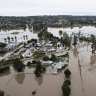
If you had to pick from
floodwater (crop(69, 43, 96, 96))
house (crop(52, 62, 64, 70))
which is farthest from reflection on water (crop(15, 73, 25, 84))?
floodwater (crop(69, 43, 96, 96))

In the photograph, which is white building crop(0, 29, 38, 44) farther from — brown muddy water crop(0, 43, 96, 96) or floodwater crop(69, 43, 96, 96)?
brown muddy water crop(0, 43, 96, 96)

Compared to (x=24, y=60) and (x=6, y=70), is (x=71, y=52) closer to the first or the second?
(x=24, y=60)

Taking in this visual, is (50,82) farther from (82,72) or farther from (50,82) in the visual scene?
(82,72)

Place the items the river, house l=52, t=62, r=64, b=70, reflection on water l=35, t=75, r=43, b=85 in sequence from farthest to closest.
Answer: house l=52, t=62, r=64, b=70, reflection on water l=35, t=75, r=43, b=85, the river

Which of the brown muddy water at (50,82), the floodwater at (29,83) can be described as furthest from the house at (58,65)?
the floodwater at (29,83)

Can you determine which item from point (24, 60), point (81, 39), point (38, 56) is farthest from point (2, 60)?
point (81, 39)

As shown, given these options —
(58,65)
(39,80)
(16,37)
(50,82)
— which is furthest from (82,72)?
(16,37)

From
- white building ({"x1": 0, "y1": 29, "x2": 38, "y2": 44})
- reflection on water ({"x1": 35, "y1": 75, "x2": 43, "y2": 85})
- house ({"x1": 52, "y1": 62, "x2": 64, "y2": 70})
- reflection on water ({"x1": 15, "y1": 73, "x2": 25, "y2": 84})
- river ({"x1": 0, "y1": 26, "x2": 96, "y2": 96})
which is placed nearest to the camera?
river ({"x1": 0, "y1": 26, "x2": 96, "y2": 96})

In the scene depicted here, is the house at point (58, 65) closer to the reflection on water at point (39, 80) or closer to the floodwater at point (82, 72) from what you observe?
the floodwater at point (82, 72)
